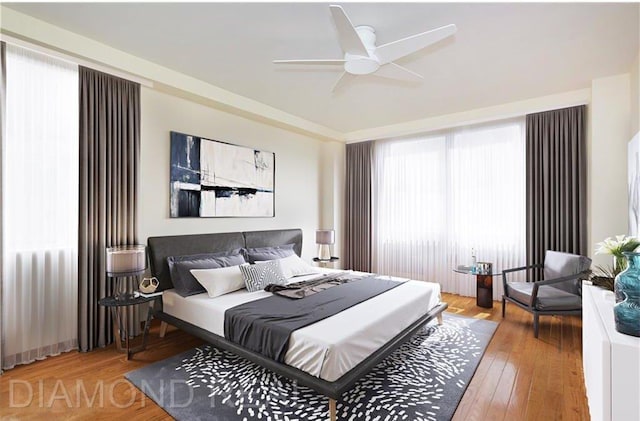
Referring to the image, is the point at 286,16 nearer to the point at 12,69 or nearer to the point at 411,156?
the point at 12,69

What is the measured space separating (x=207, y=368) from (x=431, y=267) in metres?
3.95

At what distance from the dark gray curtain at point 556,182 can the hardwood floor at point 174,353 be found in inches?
49.1

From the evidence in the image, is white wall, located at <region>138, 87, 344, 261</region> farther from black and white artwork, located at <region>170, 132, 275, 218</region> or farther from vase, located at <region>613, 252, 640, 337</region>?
vase, located at <region>613, 252, 640, 337</region>

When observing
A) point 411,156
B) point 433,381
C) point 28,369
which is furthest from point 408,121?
point 28,369

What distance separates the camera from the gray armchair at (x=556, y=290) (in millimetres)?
3371

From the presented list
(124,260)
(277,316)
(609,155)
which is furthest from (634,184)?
(124,260)

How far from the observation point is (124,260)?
9.53 ft

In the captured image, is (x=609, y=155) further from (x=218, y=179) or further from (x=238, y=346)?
(x=218, y=179)

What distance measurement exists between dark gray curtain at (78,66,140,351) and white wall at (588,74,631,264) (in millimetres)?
5215

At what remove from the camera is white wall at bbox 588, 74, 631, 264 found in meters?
3.51

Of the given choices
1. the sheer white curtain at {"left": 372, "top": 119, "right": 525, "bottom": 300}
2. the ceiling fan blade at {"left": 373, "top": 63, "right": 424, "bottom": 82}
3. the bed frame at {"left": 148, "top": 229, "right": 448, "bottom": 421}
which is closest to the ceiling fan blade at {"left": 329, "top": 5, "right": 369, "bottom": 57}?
the ceiling fan blade at {"left": 373, "top": 63, "right": 424, "bottom": 82}

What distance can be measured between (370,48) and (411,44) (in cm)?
37

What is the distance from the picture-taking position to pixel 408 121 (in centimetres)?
533

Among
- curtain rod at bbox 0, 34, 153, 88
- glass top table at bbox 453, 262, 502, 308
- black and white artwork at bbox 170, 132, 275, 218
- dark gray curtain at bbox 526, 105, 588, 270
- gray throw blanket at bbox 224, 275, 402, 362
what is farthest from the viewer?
glass top table at bbox 453, 262, 502, 308
